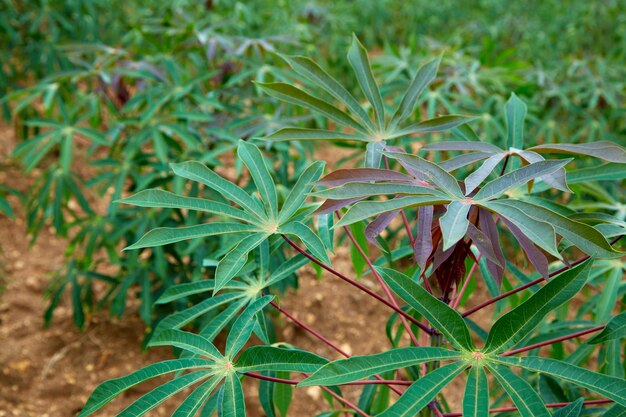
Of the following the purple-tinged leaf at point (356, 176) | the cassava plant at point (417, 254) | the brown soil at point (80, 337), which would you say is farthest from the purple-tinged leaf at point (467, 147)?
the brown soil at point (80, 337)

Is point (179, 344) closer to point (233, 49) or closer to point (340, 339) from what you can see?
point (233, 49)

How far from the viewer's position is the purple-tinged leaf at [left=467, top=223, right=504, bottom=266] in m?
0.73

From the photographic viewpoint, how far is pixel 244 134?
5.36 ft

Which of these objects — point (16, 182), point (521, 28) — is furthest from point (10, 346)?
point (521, 28)

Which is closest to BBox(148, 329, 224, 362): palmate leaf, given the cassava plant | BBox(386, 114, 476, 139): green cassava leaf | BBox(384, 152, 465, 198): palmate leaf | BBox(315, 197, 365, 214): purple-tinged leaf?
the cassava plant

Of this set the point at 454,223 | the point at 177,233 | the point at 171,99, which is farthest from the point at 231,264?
the point at 171,99

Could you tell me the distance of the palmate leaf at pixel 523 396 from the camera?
2.13 ft

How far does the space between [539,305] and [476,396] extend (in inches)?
4.8

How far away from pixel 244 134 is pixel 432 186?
92cm

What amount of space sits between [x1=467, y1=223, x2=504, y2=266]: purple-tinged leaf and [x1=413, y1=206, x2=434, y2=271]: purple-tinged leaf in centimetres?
5

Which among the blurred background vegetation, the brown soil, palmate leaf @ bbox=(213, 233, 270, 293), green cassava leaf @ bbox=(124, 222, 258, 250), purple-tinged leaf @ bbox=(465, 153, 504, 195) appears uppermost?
purple-tinged leaf @ bbox=(465, 153, 504, 195)

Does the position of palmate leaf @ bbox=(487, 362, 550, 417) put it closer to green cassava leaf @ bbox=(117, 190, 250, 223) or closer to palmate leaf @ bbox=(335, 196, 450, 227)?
palmate leaf @ bbox=(335, 196, 450, 227)

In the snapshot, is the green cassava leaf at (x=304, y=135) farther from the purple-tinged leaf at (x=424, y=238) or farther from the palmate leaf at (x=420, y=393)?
the palmate leaf at (x=420, y=393)

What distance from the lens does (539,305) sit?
0.68 m
